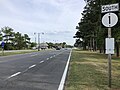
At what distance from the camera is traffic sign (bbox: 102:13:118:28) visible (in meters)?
11.1

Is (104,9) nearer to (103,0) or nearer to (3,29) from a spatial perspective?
(103,0)

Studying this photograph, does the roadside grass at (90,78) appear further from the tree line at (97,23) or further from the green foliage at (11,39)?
the green foliage at (11,39)

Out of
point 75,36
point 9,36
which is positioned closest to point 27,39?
point 9,36

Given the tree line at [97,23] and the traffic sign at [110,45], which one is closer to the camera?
the traffic sign at [110,45]

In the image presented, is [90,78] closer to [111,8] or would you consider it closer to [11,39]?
[111,8]

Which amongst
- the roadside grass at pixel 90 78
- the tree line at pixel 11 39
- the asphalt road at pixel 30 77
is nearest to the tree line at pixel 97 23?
the roadside grass at pixel 90 78

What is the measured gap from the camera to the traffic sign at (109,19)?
1114 centimetres

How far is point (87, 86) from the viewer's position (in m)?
11.5

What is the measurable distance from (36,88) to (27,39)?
534ft

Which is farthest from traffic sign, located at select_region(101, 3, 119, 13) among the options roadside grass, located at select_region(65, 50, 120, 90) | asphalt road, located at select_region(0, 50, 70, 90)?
asphalt road, located at select_region(0, 50, 70, 90)

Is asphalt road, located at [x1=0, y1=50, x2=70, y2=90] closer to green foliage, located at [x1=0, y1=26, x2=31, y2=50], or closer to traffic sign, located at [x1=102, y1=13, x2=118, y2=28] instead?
traffic sign, located at [x1=102, y1=13, x2=118, y2=28]

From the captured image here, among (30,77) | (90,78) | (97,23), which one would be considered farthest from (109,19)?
(97,23)

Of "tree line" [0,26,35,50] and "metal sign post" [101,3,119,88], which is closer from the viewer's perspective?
"metal sign post" [101,3,119,88]

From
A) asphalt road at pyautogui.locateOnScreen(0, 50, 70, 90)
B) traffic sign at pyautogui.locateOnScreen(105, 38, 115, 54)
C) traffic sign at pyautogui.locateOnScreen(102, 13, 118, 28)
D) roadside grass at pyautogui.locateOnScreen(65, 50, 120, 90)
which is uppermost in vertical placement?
traffic sign at pyautogui.locateOnScreen(102, 13, 118, 28)
